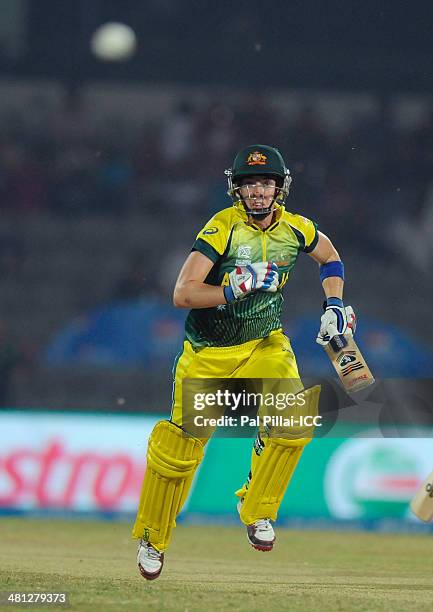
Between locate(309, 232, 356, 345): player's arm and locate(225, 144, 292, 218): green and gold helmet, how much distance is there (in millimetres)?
401

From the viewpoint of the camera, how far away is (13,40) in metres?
14.1

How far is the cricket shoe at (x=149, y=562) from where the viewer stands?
5766 mm

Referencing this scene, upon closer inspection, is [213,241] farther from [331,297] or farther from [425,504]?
[425,504]

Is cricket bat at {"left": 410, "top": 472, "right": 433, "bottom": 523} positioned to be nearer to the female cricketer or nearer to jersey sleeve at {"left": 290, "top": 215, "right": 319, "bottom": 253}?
the female cricketer

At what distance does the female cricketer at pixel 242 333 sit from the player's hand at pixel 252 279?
8cm

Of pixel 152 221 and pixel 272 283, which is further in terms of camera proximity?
pixel 152 221

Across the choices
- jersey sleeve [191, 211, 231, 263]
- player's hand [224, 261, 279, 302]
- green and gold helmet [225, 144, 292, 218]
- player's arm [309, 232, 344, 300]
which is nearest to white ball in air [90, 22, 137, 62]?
player's arm [309, 232, 344, 300]

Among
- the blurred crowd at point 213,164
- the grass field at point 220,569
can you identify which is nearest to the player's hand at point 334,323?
the grass field at point 220,569

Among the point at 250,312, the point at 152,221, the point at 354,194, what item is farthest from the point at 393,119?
the point at 250,312

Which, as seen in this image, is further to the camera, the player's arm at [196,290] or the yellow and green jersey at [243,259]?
the yellow and green jersey at [243,259]

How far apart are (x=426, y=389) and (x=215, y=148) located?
3.79 m

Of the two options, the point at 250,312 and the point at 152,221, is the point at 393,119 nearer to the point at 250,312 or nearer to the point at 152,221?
the point at 152,221

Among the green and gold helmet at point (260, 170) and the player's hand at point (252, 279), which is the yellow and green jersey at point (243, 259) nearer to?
the green and gold helmet at point (260, 170)

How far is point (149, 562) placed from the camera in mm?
5766
